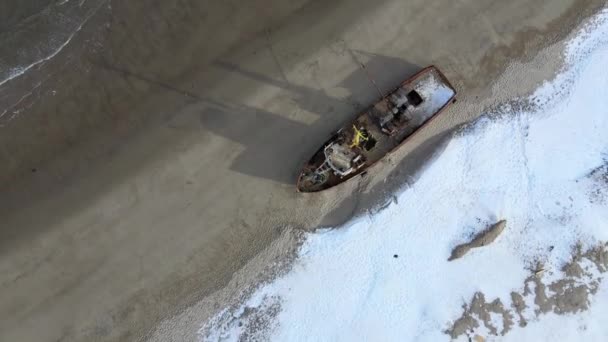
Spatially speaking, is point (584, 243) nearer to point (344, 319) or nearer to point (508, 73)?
point (508, 73)

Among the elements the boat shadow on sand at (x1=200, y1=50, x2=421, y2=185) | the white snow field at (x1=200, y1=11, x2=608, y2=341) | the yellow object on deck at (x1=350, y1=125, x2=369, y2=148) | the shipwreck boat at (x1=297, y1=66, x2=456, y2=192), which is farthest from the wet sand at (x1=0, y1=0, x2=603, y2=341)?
the yellow object on deck at (x1=350, y1=125, x2=369, y2=148)

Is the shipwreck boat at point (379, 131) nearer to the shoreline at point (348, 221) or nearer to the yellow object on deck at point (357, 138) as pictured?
the yellow object on deck at point (357, 138)

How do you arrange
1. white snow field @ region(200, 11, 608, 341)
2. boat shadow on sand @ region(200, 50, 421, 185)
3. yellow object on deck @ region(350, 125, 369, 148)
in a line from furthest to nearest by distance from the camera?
boat shadow on sand @ region(200, 50, 421, 185) → white snow field @ region(200, 11, 608, 341) → yellow object on deck @ region(350, 125, 369, 148)

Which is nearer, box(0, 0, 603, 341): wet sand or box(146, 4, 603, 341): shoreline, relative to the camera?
box(0, 0, 603, 341): wet sand

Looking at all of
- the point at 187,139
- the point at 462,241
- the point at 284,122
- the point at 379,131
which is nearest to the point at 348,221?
the point at 379,131

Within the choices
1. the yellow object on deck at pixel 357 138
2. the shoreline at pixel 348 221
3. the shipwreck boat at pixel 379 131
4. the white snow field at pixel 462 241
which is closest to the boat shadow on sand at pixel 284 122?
the shipwreck boat at pixel 379 131

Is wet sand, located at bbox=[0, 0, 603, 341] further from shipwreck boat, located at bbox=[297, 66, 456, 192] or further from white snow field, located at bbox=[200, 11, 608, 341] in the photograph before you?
white snow field, located at bbox=[200, 11, 608, 341]

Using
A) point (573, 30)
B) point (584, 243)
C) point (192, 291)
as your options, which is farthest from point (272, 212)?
point (573, 30)

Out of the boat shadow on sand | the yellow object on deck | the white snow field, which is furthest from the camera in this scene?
the boat shadow on sand
